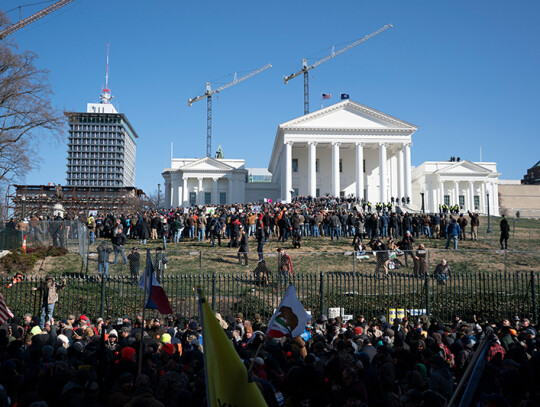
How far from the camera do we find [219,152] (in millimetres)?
123438

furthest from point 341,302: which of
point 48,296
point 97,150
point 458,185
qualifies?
point 97,150

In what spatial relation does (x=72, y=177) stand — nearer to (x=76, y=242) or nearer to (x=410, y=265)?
(x=76, y=242)

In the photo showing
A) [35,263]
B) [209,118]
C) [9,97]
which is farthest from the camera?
[209,118]

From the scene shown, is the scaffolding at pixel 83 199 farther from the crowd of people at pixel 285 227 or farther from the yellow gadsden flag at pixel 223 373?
the yellow gadsden flag at pixel 223 373

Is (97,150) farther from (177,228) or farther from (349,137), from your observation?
(177,228)

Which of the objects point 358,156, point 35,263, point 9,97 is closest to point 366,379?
point 35,263

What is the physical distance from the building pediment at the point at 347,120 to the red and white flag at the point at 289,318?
55213 millimetres

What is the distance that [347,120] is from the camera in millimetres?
61750

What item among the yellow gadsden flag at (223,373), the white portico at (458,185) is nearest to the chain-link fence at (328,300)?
the yellow gadsden flag at (223,373)

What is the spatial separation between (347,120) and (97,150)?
99860 mm

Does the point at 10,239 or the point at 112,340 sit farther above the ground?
the point at 10,239

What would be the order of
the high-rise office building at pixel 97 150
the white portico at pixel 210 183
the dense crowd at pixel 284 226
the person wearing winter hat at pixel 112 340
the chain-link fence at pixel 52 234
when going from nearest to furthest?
the person wearing winter hat at pixel 112 340 < the chain-link fence at pixel 52 234 < the dense crowd at pixel 284 226 < the white portico at pixel 210 183 < the high-rise office building at pixel 97 150

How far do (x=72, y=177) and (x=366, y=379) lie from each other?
14523cm

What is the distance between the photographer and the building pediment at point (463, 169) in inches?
2724
